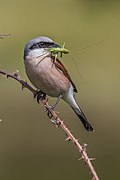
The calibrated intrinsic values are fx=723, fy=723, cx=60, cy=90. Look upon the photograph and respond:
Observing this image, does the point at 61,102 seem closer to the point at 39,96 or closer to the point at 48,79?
the point at 48,79

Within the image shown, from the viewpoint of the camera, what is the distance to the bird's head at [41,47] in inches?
141

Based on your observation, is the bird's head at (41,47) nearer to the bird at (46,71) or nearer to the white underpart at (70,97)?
the bird at (46,71)

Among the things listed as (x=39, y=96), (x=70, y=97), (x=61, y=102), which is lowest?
(x=39, y=96)

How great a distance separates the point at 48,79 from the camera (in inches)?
157

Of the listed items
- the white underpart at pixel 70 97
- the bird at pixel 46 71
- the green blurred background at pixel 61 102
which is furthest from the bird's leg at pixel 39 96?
the green blurred background at pixel 61 102

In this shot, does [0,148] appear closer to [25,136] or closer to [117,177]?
[25,136]

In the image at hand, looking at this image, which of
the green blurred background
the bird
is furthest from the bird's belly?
the green blurred background

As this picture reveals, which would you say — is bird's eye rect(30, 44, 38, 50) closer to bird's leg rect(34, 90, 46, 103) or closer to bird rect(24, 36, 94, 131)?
bird rect(24, 36, 94, 131)

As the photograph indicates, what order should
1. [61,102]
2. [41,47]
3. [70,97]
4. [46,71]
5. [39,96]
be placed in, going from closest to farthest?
[39,96]
[41,47]
[46,71]
[70,97]
[61,102]

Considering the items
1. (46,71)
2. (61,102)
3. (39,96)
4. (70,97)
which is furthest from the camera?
(61,102)

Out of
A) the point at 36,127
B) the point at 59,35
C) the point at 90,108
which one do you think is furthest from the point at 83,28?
the point at 36,127

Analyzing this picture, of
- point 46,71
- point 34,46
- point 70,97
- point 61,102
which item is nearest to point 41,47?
point 34,46

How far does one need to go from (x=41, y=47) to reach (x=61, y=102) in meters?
4.72

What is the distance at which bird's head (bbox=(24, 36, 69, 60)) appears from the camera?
11.8 feet
